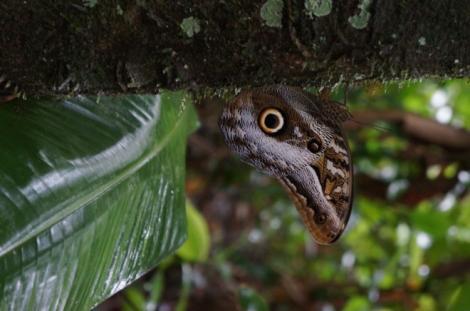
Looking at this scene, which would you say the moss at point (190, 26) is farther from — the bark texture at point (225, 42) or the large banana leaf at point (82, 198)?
the large banana leaf at point (82, 198)

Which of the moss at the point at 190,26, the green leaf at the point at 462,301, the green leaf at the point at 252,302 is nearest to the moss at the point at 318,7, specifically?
the moss at the point at 190,26

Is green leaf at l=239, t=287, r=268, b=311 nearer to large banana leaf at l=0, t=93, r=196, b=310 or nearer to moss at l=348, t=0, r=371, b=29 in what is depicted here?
large banana leaf at l=0, t=93, r=196, b=310

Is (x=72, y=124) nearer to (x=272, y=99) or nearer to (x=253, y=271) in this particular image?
(x=272, y=99)

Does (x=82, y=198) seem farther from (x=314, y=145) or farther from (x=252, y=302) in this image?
(x=252, y=302)

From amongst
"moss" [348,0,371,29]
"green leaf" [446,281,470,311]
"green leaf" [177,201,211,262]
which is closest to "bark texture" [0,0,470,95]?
"moss" [348,0,371,29]

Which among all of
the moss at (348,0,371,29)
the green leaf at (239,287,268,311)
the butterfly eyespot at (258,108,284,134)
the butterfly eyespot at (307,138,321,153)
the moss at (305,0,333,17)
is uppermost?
the moss at (305,0,333,17)

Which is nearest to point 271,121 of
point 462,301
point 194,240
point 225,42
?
point 225,42

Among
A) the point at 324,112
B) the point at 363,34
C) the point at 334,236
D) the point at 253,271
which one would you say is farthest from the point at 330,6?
the point at 253,271
